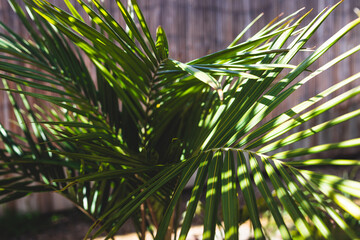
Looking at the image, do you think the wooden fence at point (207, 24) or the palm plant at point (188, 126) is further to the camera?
the wooden fence at point (207, 24)

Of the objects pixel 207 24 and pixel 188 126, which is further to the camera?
pixel 207 24

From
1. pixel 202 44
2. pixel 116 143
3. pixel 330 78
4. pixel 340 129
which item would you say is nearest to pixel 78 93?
pixel 116 143

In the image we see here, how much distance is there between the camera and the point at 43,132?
995mm

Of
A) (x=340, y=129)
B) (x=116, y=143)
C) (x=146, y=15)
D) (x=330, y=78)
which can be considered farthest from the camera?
(x=340, y=129)

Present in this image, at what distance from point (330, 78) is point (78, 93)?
2773mm

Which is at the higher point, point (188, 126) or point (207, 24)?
point (207, 24)

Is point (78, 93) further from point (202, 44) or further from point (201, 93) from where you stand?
point (202, 44)

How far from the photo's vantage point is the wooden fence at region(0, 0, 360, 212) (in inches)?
79.7

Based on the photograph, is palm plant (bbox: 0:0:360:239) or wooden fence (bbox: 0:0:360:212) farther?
wooden fence (bbox: 0:0:360:212)

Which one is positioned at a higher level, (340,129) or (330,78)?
(330,78)

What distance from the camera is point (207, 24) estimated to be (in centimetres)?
241

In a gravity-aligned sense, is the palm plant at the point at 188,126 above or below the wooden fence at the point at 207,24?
below

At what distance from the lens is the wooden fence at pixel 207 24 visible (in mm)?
2023

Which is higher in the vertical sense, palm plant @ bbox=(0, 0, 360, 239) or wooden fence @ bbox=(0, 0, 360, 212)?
wooden fence @ bbox=(0, 0, 360, 212)
